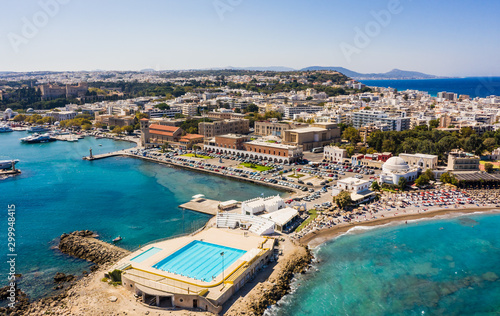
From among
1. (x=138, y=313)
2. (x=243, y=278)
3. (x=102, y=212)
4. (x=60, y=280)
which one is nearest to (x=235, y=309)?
(x=243, y=278)

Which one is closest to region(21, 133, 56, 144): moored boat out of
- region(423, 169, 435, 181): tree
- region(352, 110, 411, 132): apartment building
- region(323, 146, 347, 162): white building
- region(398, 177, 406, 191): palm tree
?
region(323, 146, 347, 162): white building

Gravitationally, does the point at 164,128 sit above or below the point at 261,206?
above

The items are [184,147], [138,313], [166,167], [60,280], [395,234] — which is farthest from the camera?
[184,147]

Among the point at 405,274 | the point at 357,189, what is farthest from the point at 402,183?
the point at 405,274

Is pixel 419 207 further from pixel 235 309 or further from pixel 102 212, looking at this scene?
pixel 102 212

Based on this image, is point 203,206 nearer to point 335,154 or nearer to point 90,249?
point 90,249
